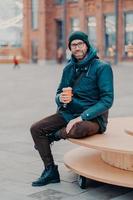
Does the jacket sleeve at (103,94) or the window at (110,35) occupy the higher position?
the jacket sleeve at (103,94)

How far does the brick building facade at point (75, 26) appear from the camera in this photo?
48375 millimetres

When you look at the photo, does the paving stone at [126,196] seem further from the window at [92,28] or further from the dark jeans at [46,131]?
the window at [92,28]

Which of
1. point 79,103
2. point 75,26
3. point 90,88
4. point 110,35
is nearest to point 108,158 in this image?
point 79,103

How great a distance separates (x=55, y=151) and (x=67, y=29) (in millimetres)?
48388

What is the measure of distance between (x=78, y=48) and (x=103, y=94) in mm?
558

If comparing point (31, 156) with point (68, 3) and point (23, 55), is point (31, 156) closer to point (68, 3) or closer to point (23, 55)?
point (68, 3)

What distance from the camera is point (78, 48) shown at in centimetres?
554

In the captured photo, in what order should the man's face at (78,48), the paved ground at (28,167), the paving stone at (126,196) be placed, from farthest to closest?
the man's face at (78,48) < the paved ground at (28,167) < the paving stone at (126,196)

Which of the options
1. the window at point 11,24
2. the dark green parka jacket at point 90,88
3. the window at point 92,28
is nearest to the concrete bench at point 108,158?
the dark green parka jacket at point 90,88

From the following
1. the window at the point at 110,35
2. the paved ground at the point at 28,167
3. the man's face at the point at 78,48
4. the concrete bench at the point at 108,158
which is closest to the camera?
the concrete bench at the point at 108,158

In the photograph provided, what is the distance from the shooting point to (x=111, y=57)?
49344 millimetres

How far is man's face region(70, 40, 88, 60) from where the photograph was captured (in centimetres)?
555

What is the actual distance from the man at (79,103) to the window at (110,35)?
4363 cm

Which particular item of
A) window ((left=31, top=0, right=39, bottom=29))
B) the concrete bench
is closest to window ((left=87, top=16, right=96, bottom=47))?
window ((left=31, top=0, right=39, bottom=29))
